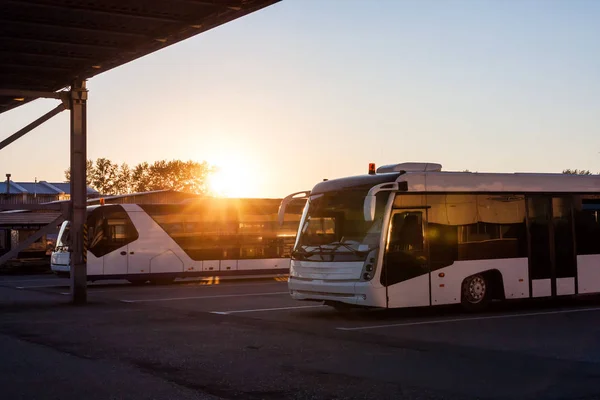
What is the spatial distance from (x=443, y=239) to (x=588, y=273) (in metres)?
3.98

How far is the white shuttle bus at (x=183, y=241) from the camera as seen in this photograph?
30.6 metres

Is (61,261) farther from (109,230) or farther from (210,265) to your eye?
(210,265)

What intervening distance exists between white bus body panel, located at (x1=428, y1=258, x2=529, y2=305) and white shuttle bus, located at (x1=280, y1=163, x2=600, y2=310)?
19 millimetres

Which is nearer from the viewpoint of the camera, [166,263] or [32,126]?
[32,126]

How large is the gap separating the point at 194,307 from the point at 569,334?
8.97m

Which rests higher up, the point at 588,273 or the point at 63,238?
the point at 63,238

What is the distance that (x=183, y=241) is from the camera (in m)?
31.4

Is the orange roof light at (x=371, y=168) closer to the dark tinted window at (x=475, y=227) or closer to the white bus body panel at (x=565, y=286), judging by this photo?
the dark tinted window at (x=475, y=227)

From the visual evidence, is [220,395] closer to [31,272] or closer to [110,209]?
[110,209]

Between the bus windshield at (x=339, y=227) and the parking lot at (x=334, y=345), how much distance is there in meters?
1.30

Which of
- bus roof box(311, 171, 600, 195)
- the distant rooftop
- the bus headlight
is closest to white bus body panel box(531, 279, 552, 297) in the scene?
bus roof box(311, 171, 600, 195)

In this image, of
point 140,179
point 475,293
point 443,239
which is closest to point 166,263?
point 475,293

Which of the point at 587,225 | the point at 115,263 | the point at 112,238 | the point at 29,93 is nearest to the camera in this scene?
the point at 587,225

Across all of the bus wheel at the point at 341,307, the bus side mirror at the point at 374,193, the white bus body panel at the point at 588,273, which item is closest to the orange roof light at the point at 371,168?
the bus side mirror at the point at 374,193
